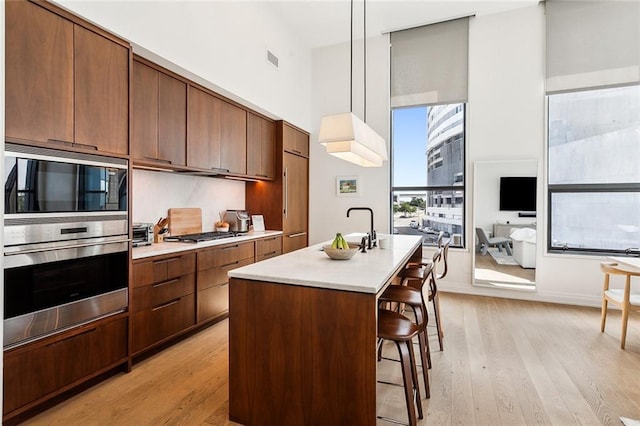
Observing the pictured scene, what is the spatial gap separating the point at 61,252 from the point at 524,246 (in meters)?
4.97

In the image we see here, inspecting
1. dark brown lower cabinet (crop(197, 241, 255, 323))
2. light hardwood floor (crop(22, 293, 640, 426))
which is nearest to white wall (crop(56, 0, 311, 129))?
dark brown lower cabinet (crop(197, 241, 255, 323))

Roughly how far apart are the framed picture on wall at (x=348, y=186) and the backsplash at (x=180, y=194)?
1.54 m

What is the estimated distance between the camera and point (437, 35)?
475 cm

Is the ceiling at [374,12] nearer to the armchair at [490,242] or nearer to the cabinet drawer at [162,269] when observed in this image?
the armchair at [490,242]

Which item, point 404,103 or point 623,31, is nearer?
point 623,31

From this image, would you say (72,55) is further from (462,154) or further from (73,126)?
(462,154)

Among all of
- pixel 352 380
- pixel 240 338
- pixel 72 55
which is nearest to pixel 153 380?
pixel 240 338

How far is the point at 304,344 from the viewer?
5.55 feet

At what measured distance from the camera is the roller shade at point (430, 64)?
464 centimetres

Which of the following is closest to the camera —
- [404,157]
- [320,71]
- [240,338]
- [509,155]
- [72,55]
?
[240,338]

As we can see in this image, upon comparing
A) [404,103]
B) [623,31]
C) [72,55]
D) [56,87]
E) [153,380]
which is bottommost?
[153,380]

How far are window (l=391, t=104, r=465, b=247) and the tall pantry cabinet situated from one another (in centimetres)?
151

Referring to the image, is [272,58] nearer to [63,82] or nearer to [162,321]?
[63,82]

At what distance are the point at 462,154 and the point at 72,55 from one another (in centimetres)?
448
